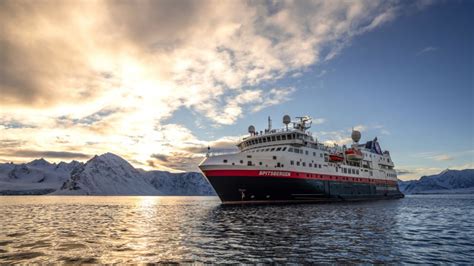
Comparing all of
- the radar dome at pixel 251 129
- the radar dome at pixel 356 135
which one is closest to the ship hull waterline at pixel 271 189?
the radar dome at pixel 251 129

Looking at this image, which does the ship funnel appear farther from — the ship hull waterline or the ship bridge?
the ship hull waterline

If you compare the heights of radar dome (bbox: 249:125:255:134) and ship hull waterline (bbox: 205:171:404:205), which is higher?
radar dome (bbox: 249:125:255:134)

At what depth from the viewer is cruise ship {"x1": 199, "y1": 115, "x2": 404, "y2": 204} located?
1727 inches

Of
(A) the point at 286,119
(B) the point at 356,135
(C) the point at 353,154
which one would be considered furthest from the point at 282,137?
(B) the point at 356,135

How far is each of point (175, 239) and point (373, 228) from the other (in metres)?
13.8

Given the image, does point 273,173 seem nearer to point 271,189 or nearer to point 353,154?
point 271,189

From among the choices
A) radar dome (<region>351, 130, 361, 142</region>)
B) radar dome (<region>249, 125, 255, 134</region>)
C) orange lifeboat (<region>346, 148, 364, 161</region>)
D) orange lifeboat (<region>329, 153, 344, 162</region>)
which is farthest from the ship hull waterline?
radar dome (<region>351, 130, 361, 142</region>)

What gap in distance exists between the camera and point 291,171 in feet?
154

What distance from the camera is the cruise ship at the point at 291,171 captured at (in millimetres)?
43875

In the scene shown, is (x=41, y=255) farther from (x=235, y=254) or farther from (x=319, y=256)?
(x=319, y=256)

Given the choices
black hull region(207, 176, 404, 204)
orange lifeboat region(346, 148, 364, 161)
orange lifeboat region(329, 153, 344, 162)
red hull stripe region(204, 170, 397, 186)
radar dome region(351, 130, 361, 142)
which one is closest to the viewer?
red hull stripe region(204, 170, 397, 186)

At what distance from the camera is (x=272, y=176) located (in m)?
45.0

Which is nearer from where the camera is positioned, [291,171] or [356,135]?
[291,171]

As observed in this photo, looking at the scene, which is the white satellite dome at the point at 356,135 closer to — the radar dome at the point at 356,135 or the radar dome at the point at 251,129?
the radar dome at the point at 356,135
